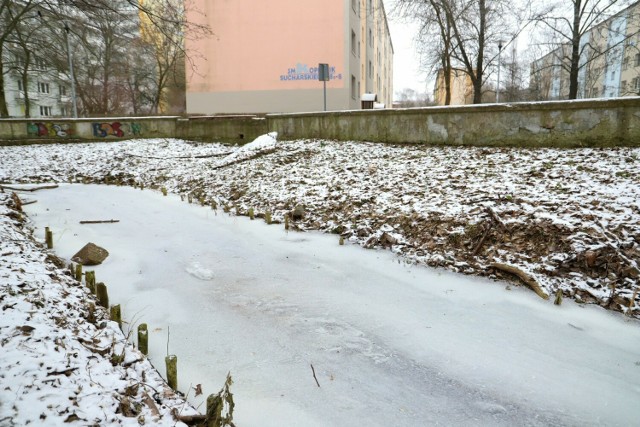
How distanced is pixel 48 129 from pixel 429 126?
16262 mm

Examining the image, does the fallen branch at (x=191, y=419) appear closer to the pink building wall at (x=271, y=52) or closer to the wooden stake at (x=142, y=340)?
the wooden stake at (x=142, y=340)

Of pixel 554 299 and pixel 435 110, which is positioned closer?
pixel 554 299

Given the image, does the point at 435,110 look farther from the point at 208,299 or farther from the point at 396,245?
the point at 208,299

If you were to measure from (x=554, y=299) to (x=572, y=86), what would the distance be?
49.4 ft

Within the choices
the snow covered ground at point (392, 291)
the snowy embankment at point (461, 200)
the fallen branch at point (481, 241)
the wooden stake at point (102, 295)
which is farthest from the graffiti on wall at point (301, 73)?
the wooden stake at point (102, 295)

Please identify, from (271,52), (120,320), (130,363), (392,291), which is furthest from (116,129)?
(130,363)

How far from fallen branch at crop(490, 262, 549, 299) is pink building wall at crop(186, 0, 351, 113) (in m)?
20.5

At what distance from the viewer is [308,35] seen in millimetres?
23359

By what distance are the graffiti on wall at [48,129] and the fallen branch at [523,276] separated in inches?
743

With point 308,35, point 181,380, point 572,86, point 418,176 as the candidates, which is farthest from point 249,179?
point 308,35

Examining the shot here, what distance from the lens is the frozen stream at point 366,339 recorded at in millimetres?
2574

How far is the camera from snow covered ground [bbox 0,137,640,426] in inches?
104

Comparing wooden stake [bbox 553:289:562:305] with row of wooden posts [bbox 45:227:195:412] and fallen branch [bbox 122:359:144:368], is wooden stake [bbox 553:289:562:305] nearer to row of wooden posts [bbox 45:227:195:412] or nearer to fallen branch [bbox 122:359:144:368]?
row of wooden posts [bbox 45:227:195:412]

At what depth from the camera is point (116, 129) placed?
17781mm
